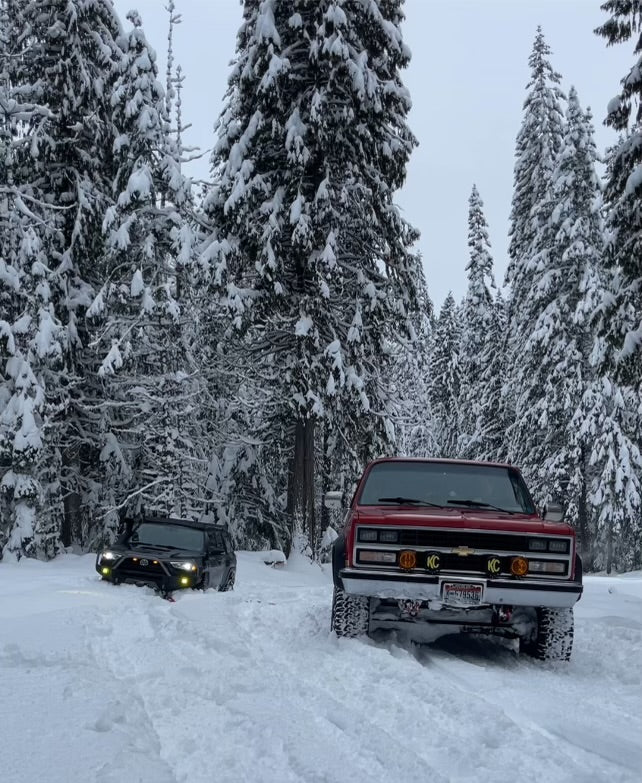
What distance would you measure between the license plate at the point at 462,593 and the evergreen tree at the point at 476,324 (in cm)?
3678

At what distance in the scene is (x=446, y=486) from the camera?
9.28m

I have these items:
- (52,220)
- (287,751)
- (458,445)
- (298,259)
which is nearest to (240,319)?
(298,259)

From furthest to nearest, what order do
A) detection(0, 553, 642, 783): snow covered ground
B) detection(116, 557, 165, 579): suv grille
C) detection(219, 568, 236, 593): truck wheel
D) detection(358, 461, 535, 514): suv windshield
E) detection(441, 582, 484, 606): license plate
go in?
detection(219, 568, 236, 593): truck wheel < detection(116, 557, 165, 579): suv grille < detection(358, 461, 535, 514): suv windshield < detection(441, 582, 484, 606): license plate < detection(0, 553, 642, 783): snow covered ground

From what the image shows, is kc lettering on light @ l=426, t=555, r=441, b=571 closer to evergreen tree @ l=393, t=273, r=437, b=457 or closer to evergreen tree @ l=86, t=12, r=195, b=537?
evergreen tree @ l=86, t=12, r=195, b=537

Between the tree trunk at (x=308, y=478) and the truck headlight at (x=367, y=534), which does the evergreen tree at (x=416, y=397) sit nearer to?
the tree trunk at (x=308, y=478)

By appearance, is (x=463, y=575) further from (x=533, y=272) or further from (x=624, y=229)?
(x=533, y=272)

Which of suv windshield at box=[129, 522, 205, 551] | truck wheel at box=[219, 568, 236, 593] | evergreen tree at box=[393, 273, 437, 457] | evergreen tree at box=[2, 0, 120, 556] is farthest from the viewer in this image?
evergreen tree at box=[393, 273, 437, 457]

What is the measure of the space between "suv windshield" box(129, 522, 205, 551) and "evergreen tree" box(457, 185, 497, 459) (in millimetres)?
30805

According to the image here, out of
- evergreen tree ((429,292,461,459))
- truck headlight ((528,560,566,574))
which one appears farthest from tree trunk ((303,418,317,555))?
evergreen tree ((429,292,461,459))

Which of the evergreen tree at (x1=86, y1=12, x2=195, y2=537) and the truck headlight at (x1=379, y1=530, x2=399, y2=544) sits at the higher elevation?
the evergreen tree at (x1=86, y1=12, x2=195, y2=537)

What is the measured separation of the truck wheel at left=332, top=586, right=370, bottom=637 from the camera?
8.35 metres

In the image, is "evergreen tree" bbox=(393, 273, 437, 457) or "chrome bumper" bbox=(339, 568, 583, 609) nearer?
"chrome bumper" bbox=(339, 568, 583, 609)

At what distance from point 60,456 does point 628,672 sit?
18.3 meters

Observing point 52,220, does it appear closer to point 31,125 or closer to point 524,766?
point 31,125
